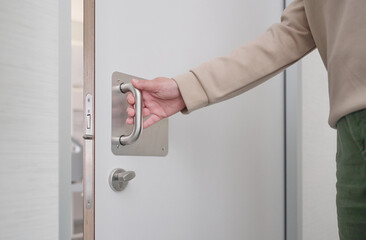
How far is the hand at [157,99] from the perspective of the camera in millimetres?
755

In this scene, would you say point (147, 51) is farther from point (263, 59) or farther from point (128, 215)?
point (128, 215)

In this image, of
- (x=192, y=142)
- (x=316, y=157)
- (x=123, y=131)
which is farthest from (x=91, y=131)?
(x=316, y=157)

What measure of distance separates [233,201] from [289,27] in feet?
1.95

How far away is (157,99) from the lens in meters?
0.79

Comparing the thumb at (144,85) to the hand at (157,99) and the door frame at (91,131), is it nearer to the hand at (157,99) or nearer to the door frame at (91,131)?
the hand at (157,99)

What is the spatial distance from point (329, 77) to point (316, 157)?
34.5 inches

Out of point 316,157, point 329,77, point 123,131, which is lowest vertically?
point 316,157

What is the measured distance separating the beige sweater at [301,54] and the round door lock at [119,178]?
203 millimetres

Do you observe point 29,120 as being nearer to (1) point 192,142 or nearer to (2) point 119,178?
(2) point 119,178

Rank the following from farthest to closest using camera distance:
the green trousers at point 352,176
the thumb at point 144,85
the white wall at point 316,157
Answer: the white wall at point 316,157 < the thumb at point 144,85 < the green trousers at point 352,176

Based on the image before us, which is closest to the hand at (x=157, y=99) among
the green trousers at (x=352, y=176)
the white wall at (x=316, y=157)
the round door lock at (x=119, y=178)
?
the round door lock at (x=119, y=178)

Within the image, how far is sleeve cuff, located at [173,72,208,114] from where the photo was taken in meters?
0.76

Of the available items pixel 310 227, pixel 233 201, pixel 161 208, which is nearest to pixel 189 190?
pixel 161 208

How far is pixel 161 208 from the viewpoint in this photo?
0.95 m
